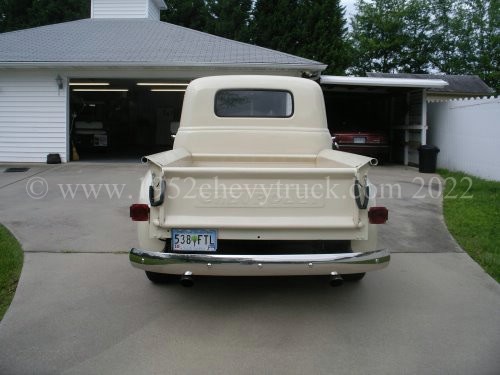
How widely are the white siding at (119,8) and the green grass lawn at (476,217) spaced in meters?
14.4

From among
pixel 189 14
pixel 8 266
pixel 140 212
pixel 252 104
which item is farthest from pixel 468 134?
pixel 189 14

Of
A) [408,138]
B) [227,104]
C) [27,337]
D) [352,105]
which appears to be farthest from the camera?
[352,105]

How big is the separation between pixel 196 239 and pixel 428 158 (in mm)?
10788

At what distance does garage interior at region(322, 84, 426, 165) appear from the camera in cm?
1495

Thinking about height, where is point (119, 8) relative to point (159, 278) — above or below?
above

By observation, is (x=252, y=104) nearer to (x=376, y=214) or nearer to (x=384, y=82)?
(x=376, y=214)

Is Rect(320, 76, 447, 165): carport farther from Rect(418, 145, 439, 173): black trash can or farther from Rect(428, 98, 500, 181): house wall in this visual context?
Rect(418, 145, 439, 173): black trash can

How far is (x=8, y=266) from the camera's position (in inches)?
205

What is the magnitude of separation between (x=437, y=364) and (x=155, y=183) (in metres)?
2.51

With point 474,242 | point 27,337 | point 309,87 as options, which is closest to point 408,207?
point 474,242

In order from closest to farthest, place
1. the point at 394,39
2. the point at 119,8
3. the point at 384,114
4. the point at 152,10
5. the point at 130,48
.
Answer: the point at 130,48, the point at 384,114, the point at 119,8, the point at 152,10, the point at 394,39

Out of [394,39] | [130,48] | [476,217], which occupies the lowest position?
[476,217]

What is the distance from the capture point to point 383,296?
183 inches

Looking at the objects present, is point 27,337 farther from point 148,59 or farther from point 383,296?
point 148,59
